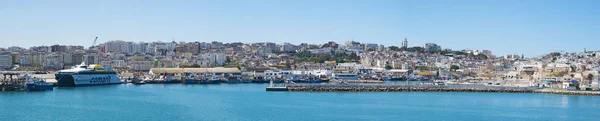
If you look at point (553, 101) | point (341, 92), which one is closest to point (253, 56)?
point (341, 92)

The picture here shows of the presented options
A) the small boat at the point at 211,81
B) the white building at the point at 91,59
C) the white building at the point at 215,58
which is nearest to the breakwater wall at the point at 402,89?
the small boat at the point at 211,81

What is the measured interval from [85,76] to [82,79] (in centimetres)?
25

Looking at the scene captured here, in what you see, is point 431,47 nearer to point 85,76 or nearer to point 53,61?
point 53,61

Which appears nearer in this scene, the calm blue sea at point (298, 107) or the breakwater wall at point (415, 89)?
the calm blue sea at point (298, 107)

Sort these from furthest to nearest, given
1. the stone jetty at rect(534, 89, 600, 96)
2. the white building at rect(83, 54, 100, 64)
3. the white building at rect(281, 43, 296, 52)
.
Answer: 1. the white building at rect(281, 43, 296, 52)
2. the white building at rect(83, 54, 100, 64)
3. the stone jetty at rect(534, 89, 600, 96)

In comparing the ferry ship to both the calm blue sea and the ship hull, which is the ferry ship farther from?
the calm blue sea

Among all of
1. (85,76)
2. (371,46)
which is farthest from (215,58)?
(371,46)

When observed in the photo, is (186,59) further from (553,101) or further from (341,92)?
(553,101)

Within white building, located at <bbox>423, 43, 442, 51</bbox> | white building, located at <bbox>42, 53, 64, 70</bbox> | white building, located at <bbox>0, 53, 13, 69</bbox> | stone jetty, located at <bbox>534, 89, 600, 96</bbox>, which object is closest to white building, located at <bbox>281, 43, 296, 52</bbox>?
white building, located at <bbox>423, 43, 442, 51</bbox>

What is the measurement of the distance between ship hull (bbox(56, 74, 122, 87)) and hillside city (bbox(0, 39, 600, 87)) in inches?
514

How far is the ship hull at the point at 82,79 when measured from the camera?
2773 centimetres

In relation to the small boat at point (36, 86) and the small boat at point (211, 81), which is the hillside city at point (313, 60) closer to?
the small boat at point (211, 81)

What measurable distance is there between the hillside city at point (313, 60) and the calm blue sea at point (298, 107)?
9.22 metres

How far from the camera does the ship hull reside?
2773cm
